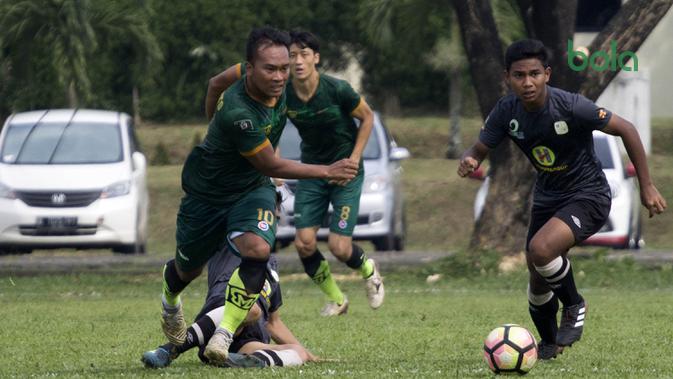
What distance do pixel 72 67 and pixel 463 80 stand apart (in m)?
15.8

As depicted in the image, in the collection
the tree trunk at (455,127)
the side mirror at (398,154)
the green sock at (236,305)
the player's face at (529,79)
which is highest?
the player's face at (529,79)

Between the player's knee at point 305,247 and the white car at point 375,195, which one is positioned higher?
the player's knee at point 305,247

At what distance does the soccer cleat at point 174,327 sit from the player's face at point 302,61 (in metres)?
4.03

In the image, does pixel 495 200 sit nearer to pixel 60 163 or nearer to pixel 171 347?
pixel 60 163

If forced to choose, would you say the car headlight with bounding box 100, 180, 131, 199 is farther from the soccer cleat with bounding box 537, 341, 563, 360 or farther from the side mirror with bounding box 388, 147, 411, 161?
the soccer cleat with bounding box 537, 341, 563, 360

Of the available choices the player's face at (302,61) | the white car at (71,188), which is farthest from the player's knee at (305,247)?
the white car at (71,188)

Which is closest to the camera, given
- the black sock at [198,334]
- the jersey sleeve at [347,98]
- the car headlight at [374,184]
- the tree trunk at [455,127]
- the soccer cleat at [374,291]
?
the black sock at [198,334]

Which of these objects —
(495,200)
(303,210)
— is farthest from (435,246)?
(303,210)

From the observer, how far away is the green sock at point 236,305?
813cm

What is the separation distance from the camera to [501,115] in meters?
9.06

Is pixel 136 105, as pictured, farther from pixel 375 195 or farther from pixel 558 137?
pixel 558 137

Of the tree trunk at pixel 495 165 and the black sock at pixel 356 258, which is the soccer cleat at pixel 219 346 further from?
the tree trunk at pixel 495 165

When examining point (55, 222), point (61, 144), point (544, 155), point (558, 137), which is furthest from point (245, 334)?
point (61, 144)

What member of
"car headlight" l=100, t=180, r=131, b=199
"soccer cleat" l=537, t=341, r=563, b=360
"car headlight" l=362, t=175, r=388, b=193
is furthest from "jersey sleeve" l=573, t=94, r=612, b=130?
"car headlight" l=100, t=180, r=131, b=199
